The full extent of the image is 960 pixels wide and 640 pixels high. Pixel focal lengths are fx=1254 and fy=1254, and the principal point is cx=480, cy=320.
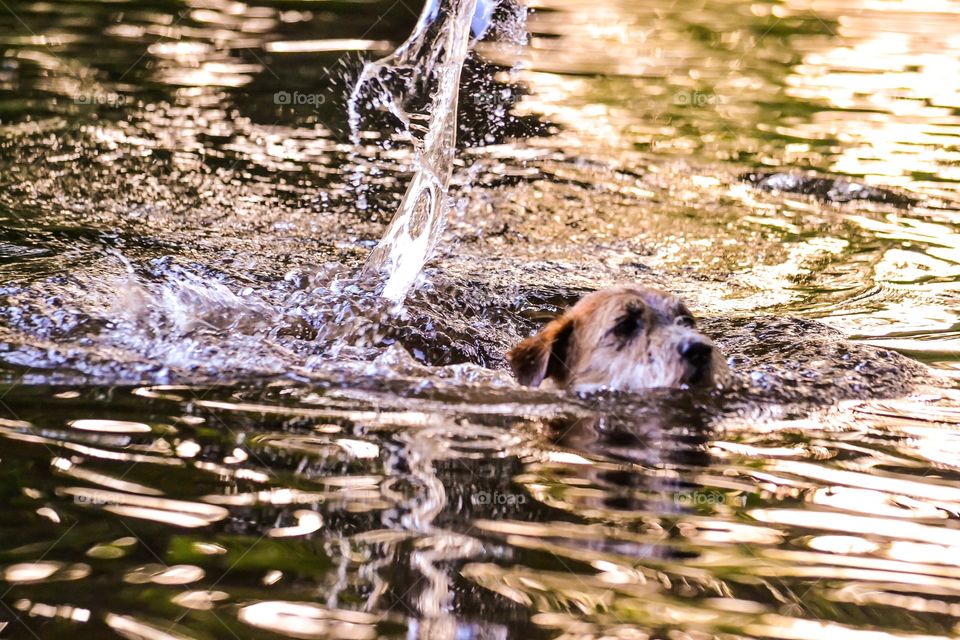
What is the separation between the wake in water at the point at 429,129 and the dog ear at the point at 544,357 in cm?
159

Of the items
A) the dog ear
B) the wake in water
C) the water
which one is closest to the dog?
the dog ear

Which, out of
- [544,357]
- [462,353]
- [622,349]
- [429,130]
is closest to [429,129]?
[429,130]

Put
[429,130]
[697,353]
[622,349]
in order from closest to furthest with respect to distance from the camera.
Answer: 1. [697,353]
2. [622,349]
3. [429,130]

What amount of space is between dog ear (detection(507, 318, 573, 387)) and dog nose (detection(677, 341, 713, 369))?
0.75 meters

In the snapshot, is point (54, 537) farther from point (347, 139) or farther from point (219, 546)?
point (347, 139)

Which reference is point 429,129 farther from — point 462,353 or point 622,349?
point 622,349

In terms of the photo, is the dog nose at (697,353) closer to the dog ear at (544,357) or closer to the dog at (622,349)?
the dog at (622,349)

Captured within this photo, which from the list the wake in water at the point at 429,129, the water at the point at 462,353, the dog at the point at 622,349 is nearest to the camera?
the water at the point at 462,353

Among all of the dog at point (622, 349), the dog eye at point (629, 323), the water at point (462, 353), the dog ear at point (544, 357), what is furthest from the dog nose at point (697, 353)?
the dog ear at point (544, 357)

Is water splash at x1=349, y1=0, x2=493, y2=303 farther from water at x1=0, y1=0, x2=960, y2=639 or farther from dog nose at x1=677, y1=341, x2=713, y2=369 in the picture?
dog nose at x1=677, y1=341, x2=713, y2=369

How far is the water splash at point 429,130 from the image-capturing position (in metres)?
8.87

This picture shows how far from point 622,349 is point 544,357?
1.47 feet

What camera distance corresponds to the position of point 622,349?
23.2 feet

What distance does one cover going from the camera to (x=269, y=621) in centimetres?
396
